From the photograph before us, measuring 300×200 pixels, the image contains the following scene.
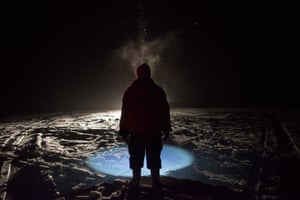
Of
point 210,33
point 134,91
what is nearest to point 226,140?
point 134,91

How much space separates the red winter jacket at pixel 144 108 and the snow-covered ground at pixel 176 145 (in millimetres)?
1373

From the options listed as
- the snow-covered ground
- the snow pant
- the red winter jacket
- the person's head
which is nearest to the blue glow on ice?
the snow-covered ground

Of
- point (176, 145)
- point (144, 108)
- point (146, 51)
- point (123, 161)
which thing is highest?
point (146, 51)

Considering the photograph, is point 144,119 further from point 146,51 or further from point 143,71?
point 146,51

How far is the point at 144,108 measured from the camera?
4.14 m

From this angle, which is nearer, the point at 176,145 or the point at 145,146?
the point at 145,146

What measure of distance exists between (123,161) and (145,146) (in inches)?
84.2

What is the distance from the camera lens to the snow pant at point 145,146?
4160 millimetres

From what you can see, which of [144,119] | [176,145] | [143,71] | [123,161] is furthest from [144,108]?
[176,145]

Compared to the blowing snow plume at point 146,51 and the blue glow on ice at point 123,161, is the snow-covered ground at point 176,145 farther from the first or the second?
the blowing snow plume at point 146,51

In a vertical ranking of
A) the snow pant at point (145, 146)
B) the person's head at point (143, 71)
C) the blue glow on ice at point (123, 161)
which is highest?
the person's head at point (143, 71)

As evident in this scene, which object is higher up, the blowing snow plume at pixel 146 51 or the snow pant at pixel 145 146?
the blowing snow plume at pixel 146 51

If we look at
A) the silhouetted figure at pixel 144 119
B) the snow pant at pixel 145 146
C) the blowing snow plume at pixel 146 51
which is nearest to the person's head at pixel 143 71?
the silhouetted figure at pixel 144 119

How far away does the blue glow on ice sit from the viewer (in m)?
5.55
